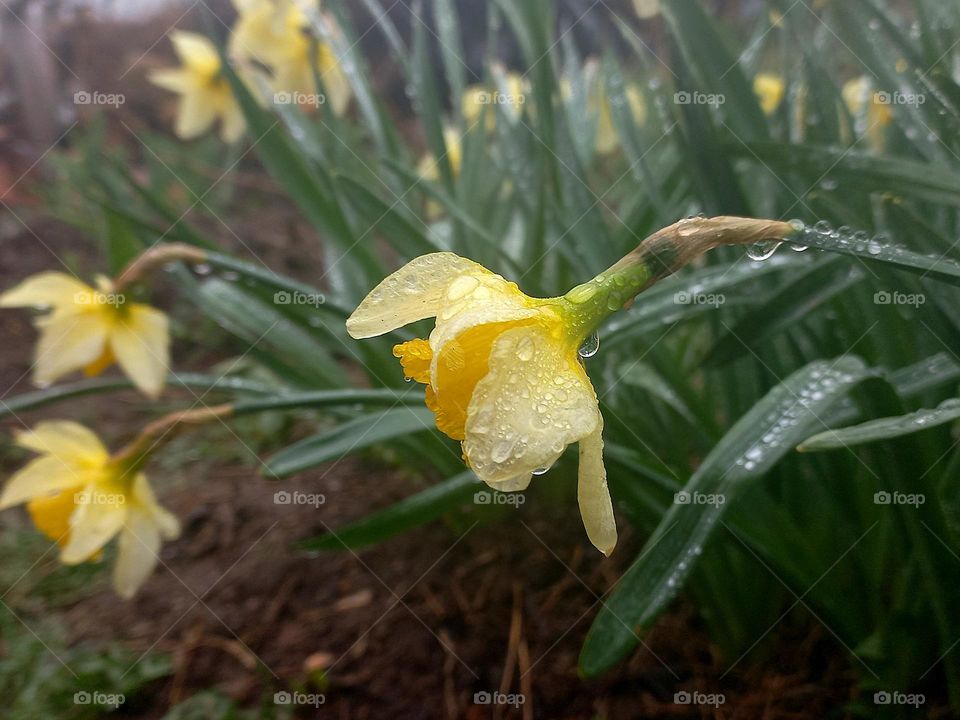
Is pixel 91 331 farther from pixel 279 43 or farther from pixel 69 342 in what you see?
pixel 279 43

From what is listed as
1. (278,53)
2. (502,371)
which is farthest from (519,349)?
(278,53)

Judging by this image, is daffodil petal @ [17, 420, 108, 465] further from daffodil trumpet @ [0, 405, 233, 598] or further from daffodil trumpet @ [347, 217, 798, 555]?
daffodil trumpet @ [347, 217, 798, 555]

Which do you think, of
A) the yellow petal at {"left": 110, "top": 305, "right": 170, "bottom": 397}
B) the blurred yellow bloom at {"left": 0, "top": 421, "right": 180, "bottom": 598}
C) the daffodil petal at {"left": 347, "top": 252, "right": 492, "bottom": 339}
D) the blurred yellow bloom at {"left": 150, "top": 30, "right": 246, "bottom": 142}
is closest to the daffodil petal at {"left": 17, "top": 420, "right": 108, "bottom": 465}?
the blurred yellow bloom at {"left": 0, "top": 421, "right": 180, "bottom": 598}

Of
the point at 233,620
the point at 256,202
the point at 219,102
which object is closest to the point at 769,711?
the point at 233,620

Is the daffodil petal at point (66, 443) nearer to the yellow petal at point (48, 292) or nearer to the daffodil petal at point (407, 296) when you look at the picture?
the yellow petal at point (48, 292)

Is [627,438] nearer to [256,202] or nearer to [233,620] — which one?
[233,620]

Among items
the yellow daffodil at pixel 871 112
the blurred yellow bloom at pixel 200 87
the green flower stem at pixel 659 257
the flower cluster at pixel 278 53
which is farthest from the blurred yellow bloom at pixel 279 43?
the green flower stem at pixel 659 257

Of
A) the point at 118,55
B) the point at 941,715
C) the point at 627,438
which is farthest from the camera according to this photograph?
the point at 118,55

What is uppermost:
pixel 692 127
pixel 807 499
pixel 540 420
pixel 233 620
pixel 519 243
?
pixel 692 127
